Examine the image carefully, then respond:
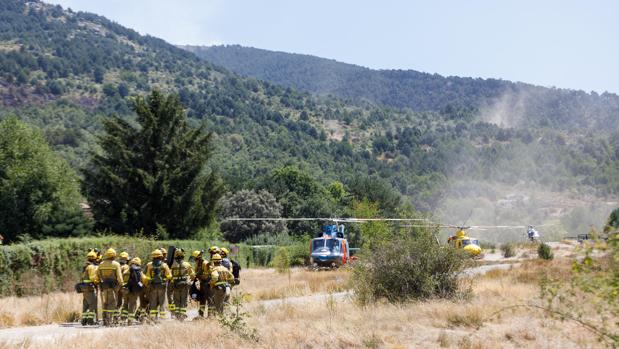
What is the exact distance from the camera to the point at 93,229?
41219mm

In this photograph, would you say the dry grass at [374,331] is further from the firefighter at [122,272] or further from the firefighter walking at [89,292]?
the firefighter at [122,272]

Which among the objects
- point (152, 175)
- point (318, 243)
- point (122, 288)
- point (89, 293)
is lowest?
point (318, 243)

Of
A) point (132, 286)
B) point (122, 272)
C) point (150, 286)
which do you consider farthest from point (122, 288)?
point (150, 286)

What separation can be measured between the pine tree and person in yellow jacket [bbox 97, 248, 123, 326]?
20.8 m

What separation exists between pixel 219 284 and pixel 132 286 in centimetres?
249

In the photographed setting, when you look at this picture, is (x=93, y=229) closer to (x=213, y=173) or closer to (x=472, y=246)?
(x=213, y=173)

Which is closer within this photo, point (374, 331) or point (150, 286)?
point (374, 331)

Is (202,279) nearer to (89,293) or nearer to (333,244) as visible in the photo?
(89,293)

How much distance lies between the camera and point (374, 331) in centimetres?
1334

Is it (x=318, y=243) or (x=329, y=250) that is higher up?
(x=318, y=243)

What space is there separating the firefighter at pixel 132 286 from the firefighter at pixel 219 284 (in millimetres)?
2053

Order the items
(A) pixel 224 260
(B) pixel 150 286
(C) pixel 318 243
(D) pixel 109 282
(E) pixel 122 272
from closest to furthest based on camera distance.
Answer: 1. (D) pixel 109 282
2. (B) pixel 150 286
3. (E) pixel 122 272
4. (A) pixel 224 260
5. (C) pixel 318 243

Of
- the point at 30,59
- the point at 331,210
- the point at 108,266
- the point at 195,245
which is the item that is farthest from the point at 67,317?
the point at 30,59

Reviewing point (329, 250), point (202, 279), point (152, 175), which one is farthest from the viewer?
point (329, 250)
